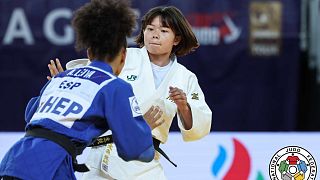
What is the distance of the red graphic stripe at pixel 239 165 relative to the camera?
230 inches

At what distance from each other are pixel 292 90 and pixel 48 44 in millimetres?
2697

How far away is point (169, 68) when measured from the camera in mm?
4445

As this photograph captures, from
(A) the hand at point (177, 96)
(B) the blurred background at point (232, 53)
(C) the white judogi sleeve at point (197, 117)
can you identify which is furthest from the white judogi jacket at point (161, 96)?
(B) the blurred background at point (232, 53)

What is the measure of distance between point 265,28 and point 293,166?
11.6 ft

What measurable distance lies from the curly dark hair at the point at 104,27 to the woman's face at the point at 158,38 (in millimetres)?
808

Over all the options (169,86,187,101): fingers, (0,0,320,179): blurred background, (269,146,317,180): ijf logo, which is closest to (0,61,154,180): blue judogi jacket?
(169,86,187,101): fingers

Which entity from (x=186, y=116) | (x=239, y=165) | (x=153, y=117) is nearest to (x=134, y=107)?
(x=153, y=117)

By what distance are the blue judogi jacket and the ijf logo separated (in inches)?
90.5

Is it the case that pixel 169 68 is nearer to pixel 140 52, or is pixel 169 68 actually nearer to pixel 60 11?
pixel 140 52

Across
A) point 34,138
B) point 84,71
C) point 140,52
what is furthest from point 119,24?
point 140,52

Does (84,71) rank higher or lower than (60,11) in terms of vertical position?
higher

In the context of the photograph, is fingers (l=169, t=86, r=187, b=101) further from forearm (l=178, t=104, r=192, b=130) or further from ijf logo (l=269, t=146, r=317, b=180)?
ijf logo (l=269, t=146, r=317, b=180)

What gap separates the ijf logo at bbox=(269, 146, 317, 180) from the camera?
5637 millimetres

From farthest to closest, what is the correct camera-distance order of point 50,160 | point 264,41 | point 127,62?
point 264,41 < point 127,62 < point 50,160
